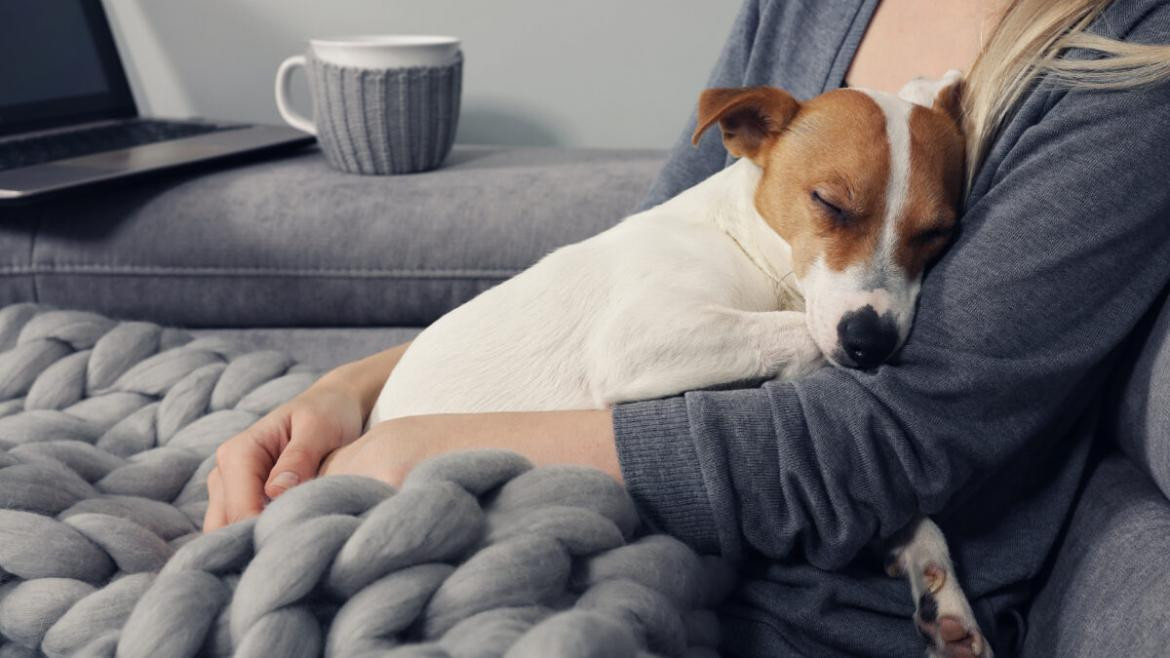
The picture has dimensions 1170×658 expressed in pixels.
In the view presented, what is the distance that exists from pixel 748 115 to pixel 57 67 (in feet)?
5.21

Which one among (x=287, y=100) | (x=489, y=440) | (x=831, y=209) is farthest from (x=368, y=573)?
(x=287, y=100)

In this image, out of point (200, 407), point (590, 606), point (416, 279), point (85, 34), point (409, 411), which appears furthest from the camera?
point (85, 34)

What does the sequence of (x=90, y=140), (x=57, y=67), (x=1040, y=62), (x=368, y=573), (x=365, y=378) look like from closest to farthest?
1. (x=368, y=573)
2. (x=1040, y=62)
3. (x=365, y=378)
4. (x=90, y=140)
5. (x=57, y=67)

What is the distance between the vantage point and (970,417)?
770 mm

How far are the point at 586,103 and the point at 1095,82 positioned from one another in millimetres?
1410

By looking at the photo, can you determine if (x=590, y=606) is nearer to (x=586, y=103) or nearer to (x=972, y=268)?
(x=972, y=268)

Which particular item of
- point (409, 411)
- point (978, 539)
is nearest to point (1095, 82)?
point (978, 539)

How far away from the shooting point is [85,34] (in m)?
2.11

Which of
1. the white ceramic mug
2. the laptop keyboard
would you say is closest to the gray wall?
the laptop keyboard

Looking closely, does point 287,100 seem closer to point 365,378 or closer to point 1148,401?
point 365,378

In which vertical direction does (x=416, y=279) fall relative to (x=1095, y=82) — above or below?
below

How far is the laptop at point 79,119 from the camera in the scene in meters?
1.67

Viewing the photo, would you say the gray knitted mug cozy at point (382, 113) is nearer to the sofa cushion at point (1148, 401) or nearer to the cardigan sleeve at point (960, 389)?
the cardigan sleeve at point (960, 389)

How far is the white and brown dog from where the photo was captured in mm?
882
